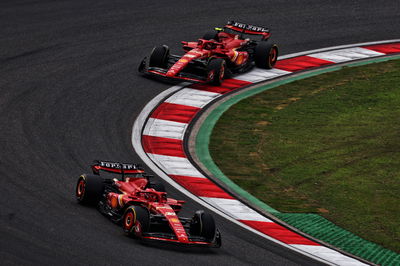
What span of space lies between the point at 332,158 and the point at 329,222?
10.1 ft

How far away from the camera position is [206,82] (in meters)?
21.3

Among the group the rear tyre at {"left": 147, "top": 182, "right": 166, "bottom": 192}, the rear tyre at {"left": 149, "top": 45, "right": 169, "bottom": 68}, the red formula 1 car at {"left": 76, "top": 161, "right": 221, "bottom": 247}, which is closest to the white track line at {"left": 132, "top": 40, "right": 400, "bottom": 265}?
the rear tyre at {"left": 149, "top": 45, "right": 169, "bottom": 68}

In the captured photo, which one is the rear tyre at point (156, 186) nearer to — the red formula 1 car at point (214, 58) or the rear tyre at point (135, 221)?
the rear tyre at point (135, 221)

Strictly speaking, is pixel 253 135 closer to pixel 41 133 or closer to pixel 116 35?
pixel 41 133

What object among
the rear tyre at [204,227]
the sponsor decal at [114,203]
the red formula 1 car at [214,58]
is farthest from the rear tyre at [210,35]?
the rear tyre at [204,227]

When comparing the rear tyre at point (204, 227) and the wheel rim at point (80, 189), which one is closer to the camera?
the rear tyre at point (204, 227)

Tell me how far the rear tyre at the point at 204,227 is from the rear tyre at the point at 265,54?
1076cm

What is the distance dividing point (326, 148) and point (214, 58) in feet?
15.5

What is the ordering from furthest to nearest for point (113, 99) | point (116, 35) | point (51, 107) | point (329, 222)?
point (116, 35)
point (113, 99)
point (51, 107)
point (329, 222)

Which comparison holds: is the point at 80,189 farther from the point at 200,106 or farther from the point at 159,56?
the point at 159,56

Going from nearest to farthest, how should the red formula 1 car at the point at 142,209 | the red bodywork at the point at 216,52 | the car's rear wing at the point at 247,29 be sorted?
the red formula 1 car at the point at 142,209
the red bodywork at the point at 216,52
the car's rear wing at the point at 247,29

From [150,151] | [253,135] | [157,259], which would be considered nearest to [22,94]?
[150,151]

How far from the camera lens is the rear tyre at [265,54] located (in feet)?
75.9

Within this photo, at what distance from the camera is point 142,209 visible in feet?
42.0
